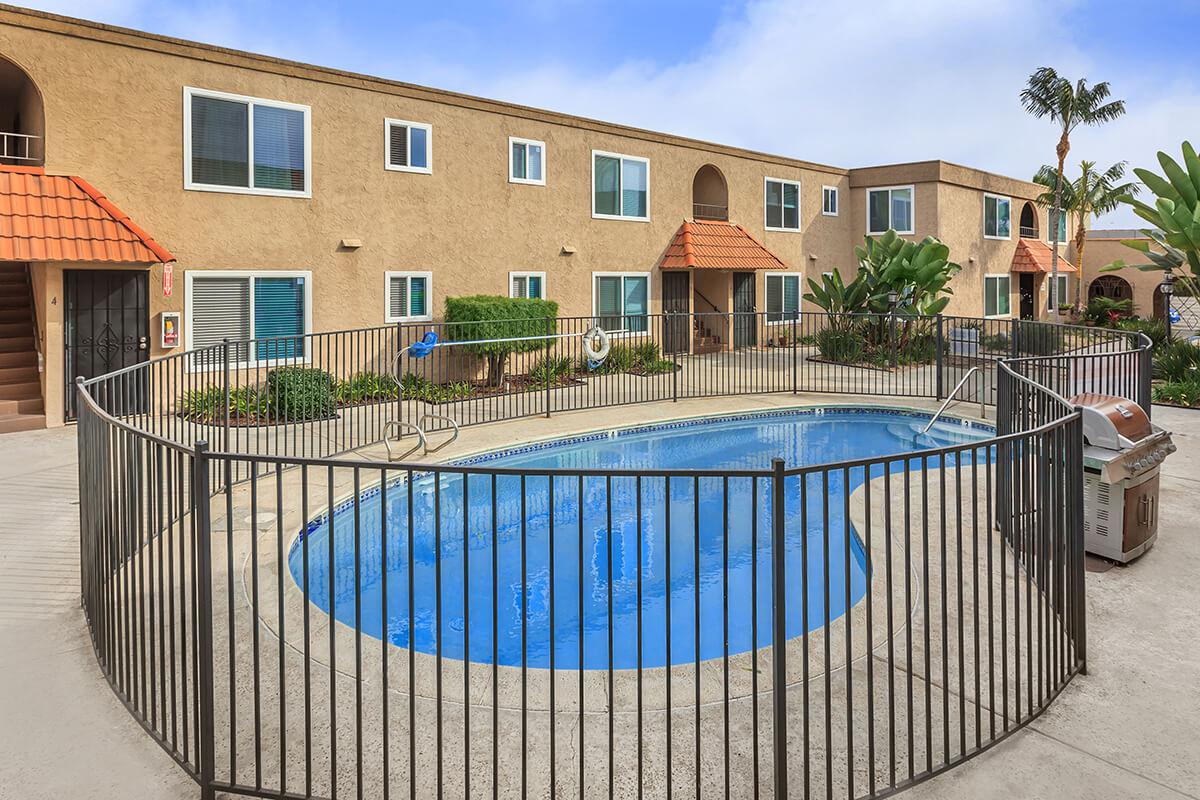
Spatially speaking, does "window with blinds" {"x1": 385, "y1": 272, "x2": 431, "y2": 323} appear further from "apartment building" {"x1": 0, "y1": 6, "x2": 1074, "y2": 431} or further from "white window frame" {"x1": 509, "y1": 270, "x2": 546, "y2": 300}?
"white window frame" {"x1": 509, "y1": 270, "x2": 546, "y2": 300}

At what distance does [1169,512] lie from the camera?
7.73 meters

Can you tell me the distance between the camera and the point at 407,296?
1652 centimetres

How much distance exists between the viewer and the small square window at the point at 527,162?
59.3 ft

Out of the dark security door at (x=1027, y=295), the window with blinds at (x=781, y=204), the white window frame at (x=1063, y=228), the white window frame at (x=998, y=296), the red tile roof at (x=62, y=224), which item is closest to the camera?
the red tile roof at (x=62, y=224)

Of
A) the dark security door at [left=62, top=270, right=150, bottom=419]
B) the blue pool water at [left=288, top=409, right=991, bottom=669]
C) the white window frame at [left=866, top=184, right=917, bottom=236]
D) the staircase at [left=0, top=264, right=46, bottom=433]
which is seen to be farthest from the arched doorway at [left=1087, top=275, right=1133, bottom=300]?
the staircase at [left=0, top=264, right=46, bottom=433]

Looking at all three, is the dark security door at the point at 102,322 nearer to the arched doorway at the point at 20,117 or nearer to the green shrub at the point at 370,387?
the arched doorway at the point at 20,117

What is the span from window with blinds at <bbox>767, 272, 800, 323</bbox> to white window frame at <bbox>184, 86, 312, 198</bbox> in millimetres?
14701

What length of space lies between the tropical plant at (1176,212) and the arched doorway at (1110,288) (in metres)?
24.1

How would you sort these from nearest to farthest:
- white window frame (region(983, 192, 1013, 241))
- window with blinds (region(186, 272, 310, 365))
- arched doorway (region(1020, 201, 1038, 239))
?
window with blinds (region(186, 272, 310, 365)) → white window frame (region(983, 192, 1013, 241)) → arched doorway (region(1020, 201, 1038, 239))

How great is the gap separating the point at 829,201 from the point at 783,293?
4.09m

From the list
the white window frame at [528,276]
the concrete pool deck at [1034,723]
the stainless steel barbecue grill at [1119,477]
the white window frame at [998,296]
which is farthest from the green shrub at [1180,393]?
the white window frame at [998,296]

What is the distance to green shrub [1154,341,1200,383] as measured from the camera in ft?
50.2

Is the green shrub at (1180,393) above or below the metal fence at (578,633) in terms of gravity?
above

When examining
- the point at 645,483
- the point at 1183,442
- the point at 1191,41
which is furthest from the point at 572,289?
the point at 1191,41
